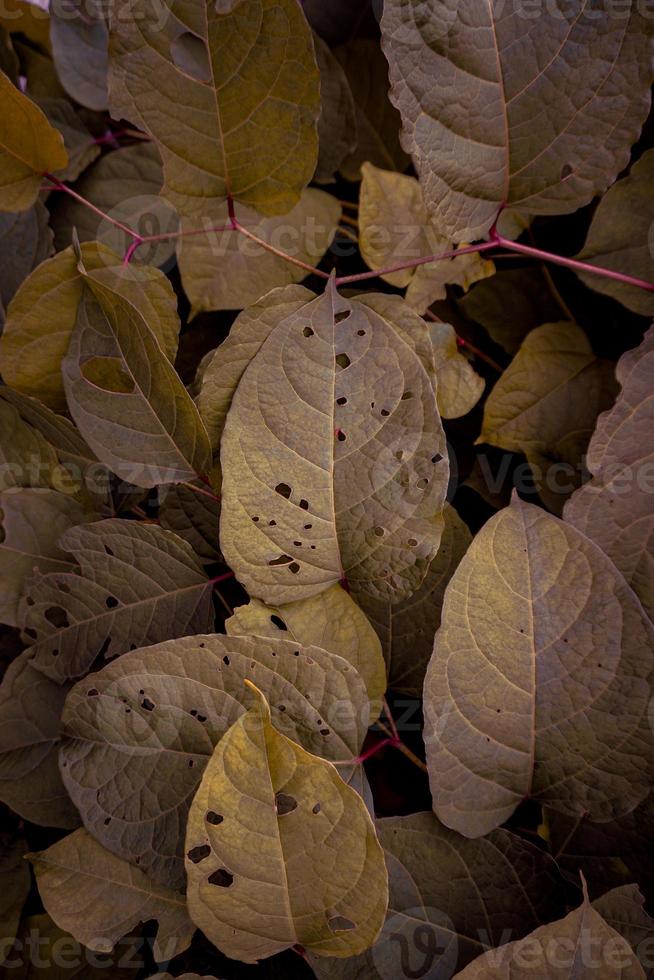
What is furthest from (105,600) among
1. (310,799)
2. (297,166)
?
(297,166)

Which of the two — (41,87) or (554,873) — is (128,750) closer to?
(554,873)

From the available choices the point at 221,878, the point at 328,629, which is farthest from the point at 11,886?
the point at 328,629

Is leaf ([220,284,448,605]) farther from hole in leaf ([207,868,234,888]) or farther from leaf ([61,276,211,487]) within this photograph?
hole in leaf ([207,868,234,888])

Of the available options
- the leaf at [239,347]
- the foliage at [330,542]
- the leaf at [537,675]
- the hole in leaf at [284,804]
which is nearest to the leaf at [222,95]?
the foliage at [330,542]

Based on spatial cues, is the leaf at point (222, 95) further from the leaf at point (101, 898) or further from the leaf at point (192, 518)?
the leaf at point (101, 898)

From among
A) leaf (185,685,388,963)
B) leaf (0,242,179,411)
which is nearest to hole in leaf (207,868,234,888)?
leaf (185,685,388,963)

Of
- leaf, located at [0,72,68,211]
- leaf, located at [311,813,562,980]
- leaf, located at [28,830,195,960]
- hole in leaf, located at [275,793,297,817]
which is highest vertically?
leaf, located at [0,72,68,211]
